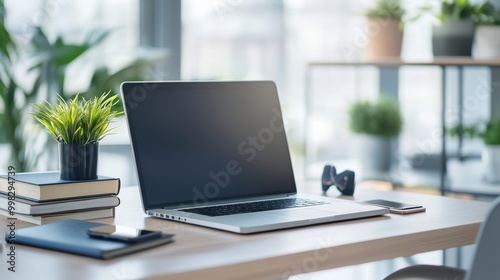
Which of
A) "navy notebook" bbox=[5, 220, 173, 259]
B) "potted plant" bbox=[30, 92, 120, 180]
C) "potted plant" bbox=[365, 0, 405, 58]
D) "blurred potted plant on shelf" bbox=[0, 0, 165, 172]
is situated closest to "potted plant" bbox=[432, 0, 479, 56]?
"potted plant" bbox=[365, 0, 405, 58]

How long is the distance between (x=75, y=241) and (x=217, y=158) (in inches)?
20.6

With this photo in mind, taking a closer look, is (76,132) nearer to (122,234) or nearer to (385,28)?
(122,234)

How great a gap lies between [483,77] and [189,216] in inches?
80.4

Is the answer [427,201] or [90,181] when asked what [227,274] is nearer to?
[90,181]

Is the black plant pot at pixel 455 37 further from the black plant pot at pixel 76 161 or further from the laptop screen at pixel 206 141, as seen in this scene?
the black plant pot at pixel 76 161

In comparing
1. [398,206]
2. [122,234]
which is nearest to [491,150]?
[398,206]

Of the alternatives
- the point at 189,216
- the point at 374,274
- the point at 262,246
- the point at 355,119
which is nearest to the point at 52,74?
the point at 355,119

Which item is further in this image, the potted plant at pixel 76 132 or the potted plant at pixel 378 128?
the potted plant at pixel 378 128

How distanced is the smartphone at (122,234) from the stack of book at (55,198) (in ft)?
0.69

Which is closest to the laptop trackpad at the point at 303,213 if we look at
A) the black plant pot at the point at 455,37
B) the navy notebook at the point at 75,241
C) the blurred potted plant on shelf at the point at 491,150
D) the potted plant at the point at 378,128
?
the navy notebook at the point at 75,241

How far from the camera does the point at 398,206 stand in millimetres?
1702

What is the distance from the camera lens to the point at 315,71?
179 inches

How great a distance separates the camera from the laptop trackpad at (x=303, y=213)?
153cm

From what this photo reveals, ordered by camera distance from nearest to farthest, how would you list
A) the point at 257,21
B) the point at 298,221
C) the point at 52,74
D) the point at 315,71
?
1. the point at 298,221
2. the point at 52,74
3. the point at 257,21
4. the point at 315,71
